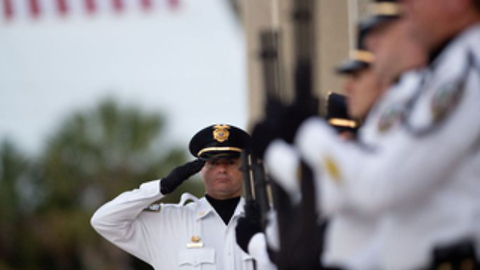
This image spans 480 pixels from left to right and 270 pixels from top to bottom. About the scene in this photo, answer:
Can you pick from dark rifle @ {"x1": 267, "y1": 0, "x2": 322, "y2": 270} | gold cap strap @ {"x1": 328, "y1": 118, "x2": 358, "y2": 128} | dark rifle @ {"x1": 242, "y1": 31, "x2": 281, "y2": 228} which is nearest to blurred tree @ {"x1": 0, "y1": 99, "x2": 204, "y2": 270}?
dark rifle @ {"x1": 242, "y1": 31, "x2": 281, "y2": 228}

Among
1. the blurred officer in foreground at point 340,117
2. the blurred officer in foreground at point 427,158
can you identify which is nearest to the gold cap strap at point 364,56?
the blurred officer in foreground at point 427,158

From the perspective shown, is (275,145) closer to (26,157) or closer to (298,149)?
(298,149)

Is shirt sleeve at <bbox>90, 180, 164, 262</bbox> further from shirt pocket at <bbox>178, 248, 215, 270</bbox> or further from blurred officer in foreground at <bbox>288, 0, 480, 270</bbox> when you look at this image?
blurred officer in foreground at <bbox>288, 0, 480, 270</bbox>

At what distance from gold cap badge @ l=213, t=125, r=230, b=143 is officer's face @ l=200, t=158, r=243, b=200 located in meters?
0.12

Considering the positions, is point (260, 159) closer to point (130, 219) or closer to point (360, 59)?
point (360, 59)

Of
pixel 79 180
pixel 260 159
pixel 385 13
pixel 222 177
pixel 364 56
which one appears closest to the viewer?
pixel 385 13

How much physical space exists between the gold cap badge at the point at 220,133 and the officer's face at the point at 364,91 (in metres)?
2.51

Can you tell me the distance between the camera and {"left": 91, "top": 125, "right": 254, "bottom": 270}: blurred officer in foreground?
18.9 ft

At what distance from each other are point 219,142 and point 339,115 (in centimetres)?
161

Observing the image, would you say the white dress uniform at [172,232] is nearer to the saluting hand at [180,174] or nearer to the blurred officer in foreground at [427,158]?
the saluting hand at [180,174]

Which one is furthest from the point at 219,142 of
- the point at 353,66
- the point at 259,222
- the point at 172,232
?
the point at 353,66

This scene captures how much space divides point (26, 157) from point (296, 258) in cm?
2525

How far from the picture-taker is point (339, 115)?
4363mm

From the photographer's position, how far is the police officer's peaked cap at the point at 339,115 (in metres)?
4.14
